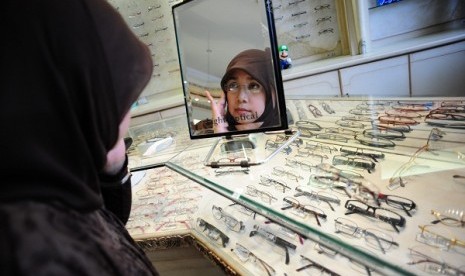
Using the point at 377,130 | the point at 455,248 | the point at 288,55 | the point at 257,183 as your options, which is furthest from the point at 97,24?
the point at 288,55

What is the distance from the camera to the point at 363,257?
0.38 meters

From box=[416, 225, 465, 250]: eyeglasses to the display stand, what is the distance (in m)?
0.45

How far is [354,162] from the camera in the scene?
29.4 inches

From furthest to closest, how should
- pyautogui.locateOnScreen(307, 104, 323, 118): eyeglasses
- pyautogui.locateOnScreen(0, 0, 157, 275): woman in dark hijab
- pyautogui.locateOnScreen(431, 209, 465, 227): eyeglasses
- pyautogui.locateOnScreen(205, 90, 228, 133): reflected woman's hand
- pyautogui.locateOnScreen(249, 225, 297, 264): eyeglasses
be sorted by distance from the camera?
pyautogui.locateOnScreen(307, 104, 323, 118): eyeglasses → pyautogui.locateOnScreen(205, 90, 228, 133): reflected woman's hand → pyautogui.locateOnScreen(249, 225, 297, 264): eyeglasses → pyautogui.locateOnScreen(431, 209, 465, 227): eyeglasses → pyautogui.locateOnScreen(0, 0, 157, 275): woman in dark hijab

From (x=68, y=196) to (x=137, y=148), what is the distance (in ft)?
3.51

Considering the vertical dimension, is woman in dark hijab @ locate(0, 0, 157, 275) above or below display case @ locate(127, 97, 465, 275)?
above

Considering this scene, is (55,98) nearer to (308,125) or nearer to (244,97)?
(244,97)

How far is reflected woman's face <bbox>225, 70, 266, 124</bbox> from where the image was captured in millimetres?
894

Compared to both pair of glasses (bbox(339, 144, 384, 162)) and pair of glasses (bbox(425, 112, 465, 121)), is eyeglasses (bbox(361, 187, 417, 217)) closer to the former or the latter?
pair of glasses (bbox(339, 144, 384, 162))

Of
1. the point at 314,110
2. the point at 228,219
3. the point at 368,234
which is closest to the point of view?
the point at 368,234

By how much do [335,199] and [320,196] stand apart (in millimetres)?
35

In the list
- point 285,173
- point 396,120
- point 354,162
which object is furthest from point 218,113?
point 396,120

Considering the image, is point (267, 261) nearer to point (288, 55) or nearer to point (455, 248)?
point (455, 248)

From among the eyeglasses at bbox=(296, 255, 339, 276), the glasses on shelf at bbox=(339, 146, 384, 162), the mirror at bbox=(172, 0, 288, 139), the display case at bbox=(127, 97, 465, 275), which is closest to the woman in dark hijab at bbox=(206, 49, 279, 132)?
the mirror at bbox=(172, 0, 288, 139)
